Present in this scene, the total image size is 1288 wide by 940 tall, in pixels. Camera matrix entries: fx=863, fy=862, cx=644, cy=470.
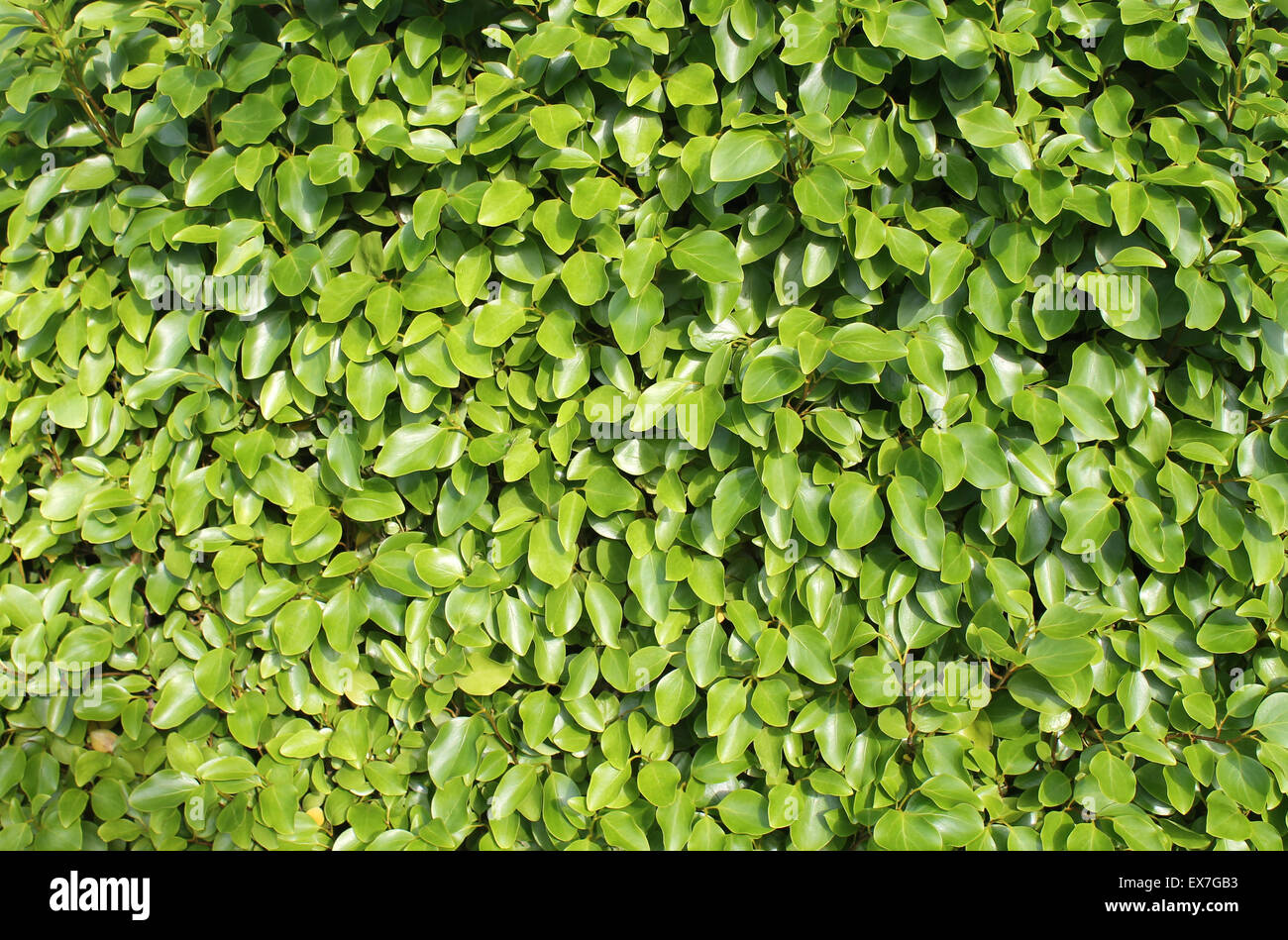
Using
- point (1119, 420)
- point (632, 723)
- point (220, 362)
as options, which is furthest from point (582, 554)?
point (1119, 420)

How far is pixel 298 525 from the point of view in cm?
194

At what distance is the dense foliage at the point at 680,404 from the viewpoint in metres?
1.71

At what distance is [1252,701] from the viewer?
1.84 metres

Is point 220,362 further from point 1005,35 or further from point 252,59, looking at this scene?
point 1005,35

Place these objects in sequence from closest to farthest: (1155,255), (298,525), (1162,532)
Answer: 1. (1155,255)
2. (1162,532)
3. (298,525)

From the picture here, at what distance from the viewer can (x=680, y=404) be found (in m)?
1.73

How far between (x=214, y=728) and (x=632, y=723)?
1.07 meters

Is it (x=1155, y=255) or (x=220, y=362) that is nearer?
(x=1155, y=255)

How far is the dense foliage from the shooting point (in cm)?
171

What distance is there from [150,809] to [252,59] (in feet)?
5.76

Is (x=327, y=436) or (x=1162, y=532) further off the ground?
(x=1162, y=532)

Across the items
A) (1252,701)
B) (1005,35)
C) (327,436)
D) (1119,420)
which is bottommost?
(1252,701)

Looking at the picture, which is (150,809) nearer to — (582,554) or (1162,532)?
(582,554)

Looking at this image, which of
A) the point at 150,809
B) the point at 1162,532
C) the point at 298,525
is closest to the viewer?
the point at 1162,532
